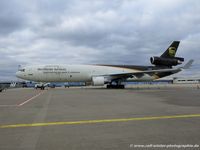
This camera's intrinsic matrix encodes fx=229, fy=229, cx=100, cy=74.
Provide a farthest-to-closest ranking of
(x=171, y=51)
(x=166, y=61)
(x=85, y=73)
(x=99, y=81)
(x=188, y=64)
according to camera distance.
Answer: (x=171, y=51), (x=166, y=61), (x=85, y=73), (x=188, y=64), (x=99, y=81)

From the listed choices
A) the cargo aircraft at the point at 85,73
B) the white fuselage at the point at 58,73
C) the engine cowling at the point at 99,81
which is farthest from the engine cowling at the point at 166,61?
the engine cowling at the point at 99,81

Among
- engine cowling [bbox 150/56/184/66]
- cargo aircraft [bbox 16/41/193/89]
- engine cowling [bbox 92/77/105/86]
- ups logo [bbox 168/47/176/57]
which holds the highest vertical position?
ups logo [bbox 168/47/176/57]

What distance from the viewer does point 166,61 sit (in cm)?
4034

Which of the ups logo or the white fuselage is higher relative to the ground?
the ups logo

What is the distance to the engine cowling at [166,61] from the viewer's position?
132 feet

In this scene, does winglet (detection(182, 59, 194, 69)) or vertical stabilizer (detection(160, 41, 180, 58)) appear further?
vertical stabilizer (detection(160, 41, 180, 58))

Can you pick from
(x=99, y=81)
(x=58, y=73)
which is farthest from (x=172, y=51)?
(x=58, y=73)

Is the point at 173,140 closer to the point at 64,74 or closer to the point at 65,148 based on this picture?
the point at 65,148

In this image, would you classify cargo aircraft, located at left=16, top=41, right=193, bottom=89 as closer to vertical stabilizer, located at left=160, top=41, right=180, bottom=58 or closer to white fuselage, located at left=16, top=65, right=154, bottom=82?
white fuselage, located at left=16, top=65, right=154, bottom=82

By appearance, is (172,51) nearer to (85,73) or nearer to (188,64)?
(188,64)

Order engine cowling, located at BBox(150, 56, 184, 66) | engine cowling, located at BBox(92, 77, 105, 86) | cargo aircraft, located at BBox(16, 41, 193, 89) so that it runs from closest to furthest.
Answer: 1. engine cowling, located at BBox(92, 77, 105, 86)
2. cargo aircraft, located at BBox(16, 41, 193, 89)
3. engine cowling, located at BBox(150, 56, 184, 66)

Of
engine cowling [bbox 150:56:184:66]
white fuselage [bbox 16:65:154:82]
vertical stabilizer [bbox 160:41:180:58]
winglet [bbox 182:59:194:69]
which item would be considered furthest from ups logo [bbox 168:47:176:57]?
white fuselage [bbox 16:65:154:82]

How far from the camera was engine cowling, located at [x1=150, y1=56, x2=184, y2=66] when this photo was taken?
40178 mm

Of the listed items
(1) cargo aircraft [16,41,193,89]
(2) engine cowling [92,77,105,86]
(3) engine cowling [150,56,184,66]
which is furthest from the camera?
(3) engine cowling [150,56,184,66]
